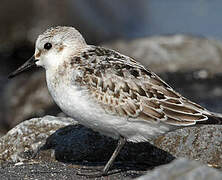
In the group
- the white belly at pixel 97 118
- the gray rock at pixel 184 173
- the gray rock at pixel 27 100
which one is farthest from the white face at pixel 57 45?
the gray rock at pixel 27 100

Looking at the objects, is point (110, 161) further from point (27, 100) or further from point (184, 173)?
point (27, 100)

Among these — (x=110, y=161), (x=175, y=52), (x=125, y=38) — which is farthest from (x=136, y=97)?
(x=125, y=38)

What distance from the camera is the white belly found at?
7141mm

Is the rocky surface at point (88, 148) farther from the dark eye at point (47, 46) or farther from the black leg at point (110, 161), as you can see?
the dark eye at point (47, 46)

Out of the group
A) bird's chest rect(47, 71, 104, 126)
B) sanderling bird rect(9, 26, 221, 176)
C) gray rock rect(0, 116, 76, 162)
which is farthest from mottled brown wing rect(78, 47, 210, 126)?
gray rock rect(0, 116, 76, 162)

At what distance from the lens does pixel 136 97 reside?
7.24 meters

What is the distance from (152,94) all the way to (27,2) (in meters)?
13.2

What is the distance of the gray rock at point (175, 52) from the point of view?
15.0m

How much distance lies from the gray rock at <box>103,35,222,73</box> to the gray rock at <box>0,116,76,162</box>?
6.24m

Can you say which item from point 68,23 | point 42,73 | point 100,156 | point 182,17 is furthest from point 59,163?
point 182,17

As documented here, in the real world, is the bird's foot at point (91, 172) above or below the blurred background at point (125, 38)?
below

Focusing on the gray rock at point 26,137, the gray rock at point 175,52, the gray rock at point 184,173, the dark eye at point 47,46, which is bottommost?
the gray rock at point 184,173

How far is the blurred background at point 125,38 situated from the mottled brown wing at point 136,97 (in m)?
5.44

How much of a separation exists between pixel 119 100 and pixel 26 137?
7.12ft
